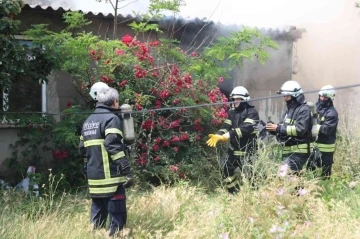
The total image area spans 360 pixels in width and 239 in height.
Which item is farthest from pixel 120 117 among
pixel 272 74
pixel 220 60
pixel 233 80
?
pixel 272 74

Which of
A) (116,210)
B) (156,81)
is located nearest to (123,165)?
(116,210)

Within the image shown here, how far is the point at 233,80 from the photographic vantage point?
33.4ft

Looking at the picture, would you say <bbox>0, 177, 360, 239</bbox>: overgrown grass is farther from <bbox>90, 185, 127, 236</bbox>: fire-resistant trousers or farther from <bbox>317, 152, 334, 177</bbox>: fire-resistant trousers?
<bbox>317, 152, 334, 177</bbox>: fire-resistant trousers

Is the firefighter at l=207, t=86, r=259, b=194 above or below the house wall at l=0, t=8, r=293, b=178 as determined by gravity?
below

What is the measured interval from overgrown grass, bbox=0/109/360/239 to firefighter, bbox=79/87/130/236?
283 mm

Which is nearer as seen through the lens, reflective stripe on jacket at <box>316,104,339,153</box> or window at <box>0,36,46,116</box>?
reflective stripe on jacket at <box>316,104,339,153</box>

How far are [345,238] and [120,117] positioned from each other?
8.08 feet

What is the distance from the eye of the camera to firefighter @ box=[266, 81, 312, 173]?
5.93 m

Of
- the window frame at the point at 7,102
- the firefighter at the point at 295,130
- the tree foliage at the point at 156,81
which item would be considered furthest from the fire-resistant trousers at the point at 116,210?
the firefighter at the point at 295,130

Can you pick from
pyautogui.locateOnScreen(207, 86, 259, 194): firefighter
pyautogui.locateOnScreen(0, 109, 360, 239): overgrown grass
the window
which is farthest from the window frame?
pyautogui.locateOnScreen(207, 86, 259, 194): firefighter

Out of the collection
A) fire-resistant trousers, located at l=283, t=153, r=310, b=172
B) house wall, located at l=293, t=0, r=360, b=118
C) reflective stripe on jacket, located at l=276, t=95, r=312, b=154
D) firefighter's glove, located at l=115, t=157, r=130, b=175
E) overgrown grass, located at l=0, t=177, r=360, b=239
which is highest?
house wall, located at l=293, t=0, r=360, b=118

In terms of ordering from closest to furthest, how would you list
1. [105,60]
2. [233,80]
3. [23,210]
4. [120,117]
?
[120,117]
[23,210]
[105,60]
[233,80]

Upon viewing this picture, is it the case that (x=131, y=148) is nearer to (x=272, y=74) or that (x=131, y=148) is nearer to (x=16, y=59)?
(x=16, y=59)

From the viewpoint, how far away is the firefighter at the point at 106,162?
186 inches
